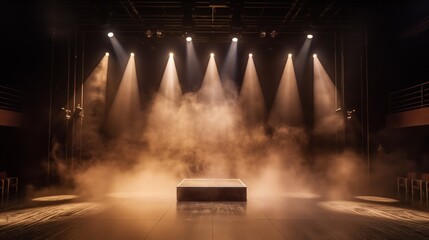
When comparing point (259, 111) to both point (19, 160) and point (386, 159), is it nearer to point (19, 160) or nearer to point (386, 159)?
point (386, 159)

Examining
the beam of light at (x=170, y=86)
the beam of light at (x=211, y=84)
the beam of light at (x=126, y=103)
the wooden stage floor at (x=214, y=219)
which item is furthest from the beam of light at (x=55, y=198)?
the beam of light at (x=211, y=84)

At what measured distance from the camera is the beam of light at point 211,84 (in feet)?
37.3

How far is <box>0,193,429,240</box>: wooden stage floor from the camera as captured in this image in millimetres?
4746

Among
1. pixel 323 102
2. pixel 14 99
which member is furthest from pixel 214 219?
pixel 14 99

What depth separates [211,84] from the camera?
37.5 ft

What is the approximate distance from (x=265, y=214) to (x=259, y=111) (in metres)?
5.57

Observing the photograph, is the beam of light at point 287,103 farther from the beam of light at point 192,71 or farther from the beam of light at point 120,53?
the beam of light at point 120,53

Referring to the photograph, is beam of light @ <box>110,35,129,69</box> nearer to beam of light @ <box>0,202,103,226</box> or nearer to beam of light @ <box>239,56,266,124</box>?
beam of light @ <box>239,56,266,124</box>

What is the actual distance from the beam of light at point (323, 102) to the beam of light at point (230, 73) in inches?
100

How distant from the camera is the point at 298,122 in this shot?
37.0 feet

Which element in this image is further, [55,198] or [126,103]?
[126,103]

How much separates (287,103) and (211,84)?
8.17ft

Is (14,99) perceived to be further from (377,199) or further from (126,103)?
(377,199)

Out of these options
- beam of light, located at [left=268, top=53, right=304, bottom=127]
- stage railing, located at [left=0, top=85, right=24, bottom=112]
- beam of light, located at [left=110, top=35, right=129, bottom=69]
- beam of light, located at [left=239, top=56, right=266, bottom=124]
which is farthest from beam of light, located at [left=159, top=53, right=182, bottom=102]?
stage railing, located at [left=0, top=85, right=24, bottom=112]
